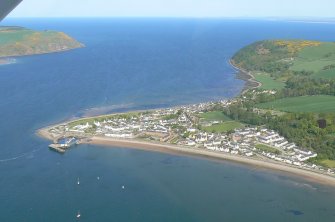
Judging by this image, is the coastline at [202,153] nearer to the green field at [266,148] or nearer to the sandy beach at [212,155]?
the sandy beach at [212,155]

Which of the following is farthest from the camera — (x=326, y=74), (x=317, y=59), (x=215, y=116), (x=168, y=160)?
(x=317, y=59)

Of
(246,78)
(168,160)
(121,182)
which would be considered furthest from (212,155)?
(246,78)

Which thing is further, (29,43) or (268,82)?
(29,43)

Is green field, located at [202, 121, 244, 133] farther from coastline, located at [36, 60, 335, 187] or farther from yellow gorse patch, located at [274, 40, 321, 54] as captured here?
yellow gorse patch, located at [274, 40, 321, 54]

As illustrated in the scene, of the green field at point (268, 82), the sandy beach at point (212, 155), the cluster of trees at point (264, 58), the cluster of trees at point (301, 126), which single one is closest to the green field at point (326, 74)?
the green field at point (268, 82)

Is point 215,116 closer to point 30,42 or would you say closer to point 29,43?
point 29,43

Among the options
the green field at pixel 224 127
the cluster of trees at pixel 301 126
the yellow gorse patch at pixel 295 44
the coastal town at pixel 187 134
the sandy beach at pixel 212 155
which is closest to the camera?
the sandy beach at pixel 212 155

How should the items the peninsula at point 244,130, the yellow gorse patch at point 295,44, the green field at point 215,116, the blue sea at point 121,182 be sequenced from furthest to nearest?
the yellow gorse patch at point 295,44 < the green field at point 215,116 < the peninsula at point 244,130 < the blue sea at point 121,182
